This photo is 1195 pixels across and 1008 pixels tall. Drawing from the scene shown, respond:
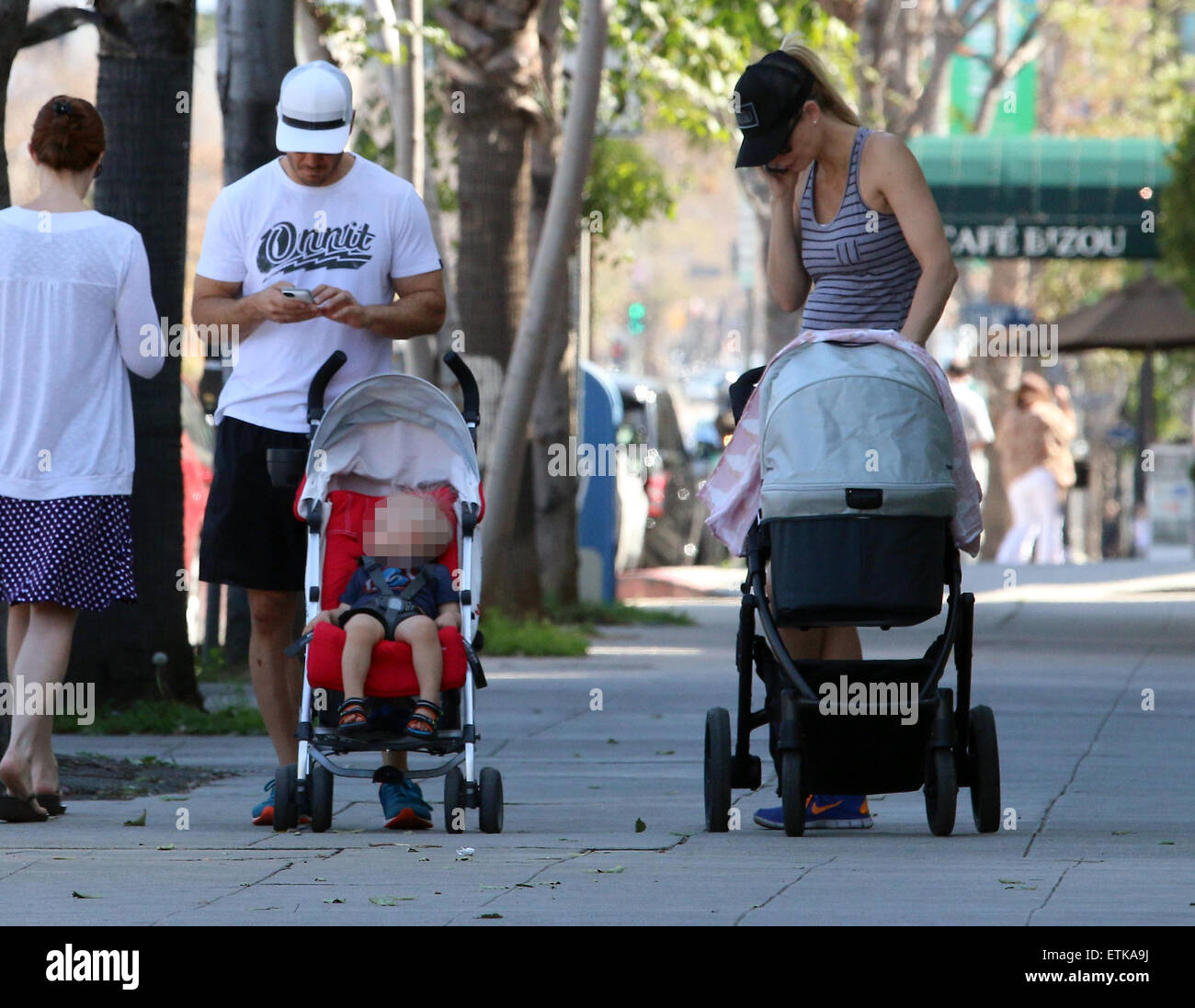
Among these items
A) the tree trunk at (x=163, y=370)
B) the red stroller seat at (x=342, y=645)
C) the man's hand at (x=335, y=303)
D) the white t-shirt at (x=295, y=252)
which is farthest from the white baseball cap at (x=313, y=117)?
the tree trunk at (x=163, y=370)

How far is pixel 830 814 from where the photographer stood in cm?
656

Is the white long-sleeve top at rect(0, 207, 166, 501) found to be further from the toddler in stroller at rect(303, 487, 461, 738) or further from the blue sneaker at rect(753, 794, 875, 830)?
the blue sneaker at rect(753, 794, 875, 830)

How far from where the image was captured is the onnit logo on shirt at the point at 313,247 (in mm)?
6773

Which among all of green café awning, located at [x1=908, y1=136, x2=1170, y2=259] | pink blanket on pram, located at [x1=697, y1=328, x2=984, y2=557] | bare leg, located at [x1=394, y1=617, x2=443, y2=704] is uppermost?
green café awning, located at [x1=908, y1=136, x2=1170, y2=259]

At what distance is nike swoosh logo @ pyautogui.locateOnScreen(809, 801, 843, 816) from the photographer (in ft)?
21.5

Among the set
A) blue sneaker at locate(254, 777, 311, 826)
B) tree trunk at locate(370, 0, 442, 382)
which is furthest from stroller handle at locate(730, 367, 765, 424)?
tree trunk at locate(370, 0, 442, 382)

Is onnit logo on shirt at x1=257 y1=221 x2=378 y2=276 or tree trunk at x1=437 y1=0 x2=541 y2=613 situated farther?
tree trunk at x1=437 y1=0 x2=541 y2=613

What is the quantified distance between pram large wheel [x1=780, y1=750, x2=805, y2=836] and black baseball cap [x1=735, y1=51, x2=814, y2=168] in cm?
159

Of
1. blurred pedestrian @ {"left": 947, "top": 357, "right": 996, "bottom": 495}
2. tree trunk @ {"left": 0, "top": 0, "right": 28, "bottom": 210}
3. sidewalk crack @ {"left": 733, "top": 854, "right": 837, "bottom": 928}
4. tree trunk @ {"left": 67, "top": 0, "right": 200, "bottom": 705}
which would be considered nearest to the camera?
sidewalk crack @ {"left": 733, "top": 854, "right": 837, "bottom": 928}

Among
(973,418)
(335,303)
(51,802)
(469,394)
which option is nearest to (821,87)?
(469,394)

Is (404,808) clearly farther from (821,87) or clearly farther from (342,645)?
(821,87)

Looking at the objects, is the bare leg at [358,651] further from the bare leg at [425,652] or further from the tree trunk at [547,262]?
the tree trunk at [547,262]

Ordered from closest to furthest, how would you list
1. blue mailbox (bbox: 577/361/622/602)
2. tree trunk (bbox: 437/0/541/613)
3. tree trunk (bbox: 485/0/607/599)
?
tree trunk (bbox: 485/0/607/599) < tree trunk (bbox: 437/0/541/613) < blue mailbox (bbox: 577/361/622/602)
